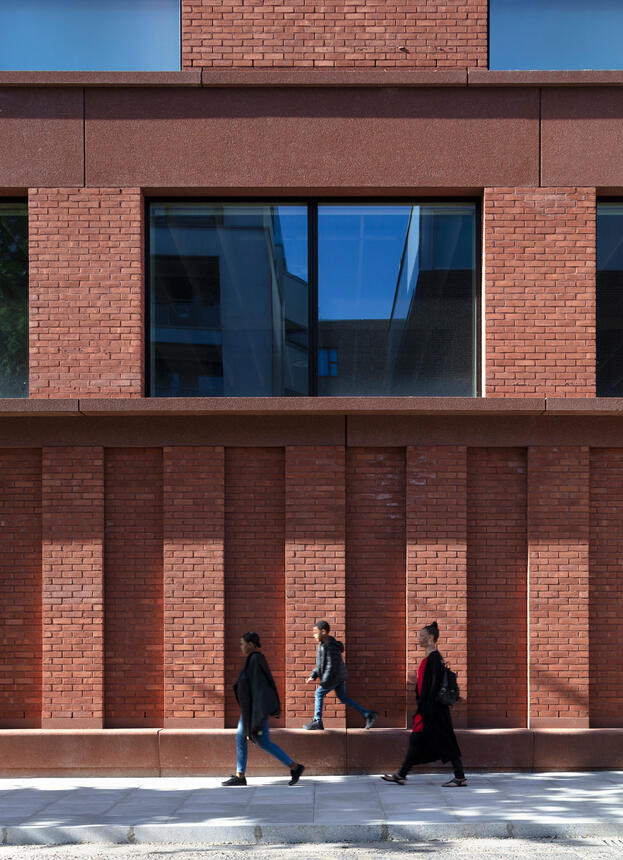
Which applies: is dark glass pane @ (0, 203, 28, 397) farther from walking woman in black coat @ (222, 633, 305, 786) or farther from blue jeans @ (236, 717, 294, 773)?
blue jeans @ (236, 717, 294, 773)

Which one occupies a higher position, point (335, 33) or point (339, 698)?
point (335, 33)

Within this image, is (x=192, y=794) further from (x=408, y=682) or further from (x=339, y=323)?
(x=339, y=323)

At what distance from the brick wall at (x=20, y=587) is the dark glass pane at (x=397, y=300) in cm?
380

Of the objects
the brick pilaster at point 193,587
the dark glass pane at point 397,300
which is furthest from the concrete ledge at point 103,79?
the brick pilaster at point 193,587

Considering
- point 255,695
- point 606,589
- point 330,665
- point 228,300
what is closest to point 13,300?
point 228,300

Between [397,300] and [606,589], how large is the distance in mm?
4353

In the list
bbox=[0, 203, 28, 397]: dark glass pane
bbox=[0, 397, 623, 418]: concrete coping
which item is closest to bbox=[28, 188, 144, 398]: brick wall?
bbox=[0, 397, 623, 418]: concrete coping

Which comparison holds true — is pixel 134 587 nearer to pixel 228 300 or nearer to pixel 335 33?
pixel 228 300

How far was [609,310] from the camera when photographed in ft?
34.6

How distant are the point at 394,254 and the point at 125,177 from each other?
11.3 ft

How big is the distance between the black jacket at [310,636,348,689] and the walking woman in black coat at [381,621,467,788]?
1.01m

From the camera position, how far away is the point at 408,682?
996cm

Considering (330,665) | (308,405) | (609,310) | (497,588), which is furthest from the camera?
(609,310)

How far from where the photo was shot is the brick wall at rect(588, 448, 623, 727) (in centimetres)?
1009
